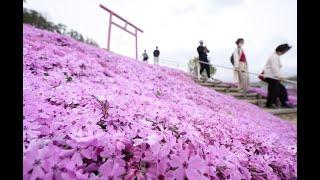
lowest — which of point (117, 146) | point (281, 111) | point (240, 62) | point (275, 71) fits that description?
point (281, 111)

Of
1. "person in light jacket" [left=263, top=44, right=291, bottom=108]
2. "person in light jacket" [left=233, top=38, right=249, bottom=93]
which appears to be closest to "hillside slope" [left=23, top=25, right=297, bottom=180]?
"person in light jacket" [left=263, top=44, right=291, bottom=108]

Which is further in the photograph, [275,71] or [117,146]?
[275,71]

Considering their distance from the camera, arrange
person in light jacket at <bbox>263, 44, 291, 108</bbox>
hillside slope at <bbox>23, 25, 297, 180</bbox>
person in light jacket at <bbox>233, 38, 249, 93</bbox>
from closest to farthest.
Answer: hillside slope at <bbox>23, 25, 297, 180</bbox>, person in light jacket at <bbox>263, 44, 291, 108</bbox>, person in light jacket at <bbox>233, 38, 249, 93</bbox>

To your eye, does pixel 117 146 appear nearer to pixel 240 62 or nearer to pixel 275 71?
pixel 275 71

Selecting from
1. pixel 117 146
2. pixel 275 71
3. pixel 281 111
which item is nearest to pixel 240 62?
pixel 275 71

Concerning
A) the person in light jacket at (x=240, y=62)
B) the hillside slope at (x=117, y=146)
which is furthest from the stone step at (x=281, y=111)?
the hillside slope at (x=117, y=146)

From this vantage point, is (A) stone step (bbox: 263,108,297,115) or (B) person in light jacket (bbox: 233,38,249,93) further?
(B) person in light jacket (bbox: 233,38,249,93)

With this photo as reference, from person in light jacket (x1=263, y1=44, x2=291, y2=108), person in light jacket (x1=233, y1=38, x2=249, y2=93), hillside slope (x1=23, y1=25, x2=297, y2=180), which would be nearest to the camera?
hillside slope (x1=23, y1=25, x2=297, y2=180)

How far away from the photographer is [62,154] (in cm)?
135

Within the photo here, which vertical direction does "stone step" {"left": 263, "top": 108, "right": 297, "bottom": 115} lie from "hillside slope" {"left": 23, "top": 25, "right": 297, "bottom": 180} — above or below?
below

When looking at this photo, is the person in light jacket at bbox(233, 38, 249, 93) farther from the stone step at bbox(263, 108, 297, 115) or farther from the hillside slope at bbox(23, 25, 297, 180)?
the hillside slope at bbox(23, 25, 297, 180)

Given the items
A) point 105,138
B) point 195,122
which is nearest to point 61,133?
point 105,138
